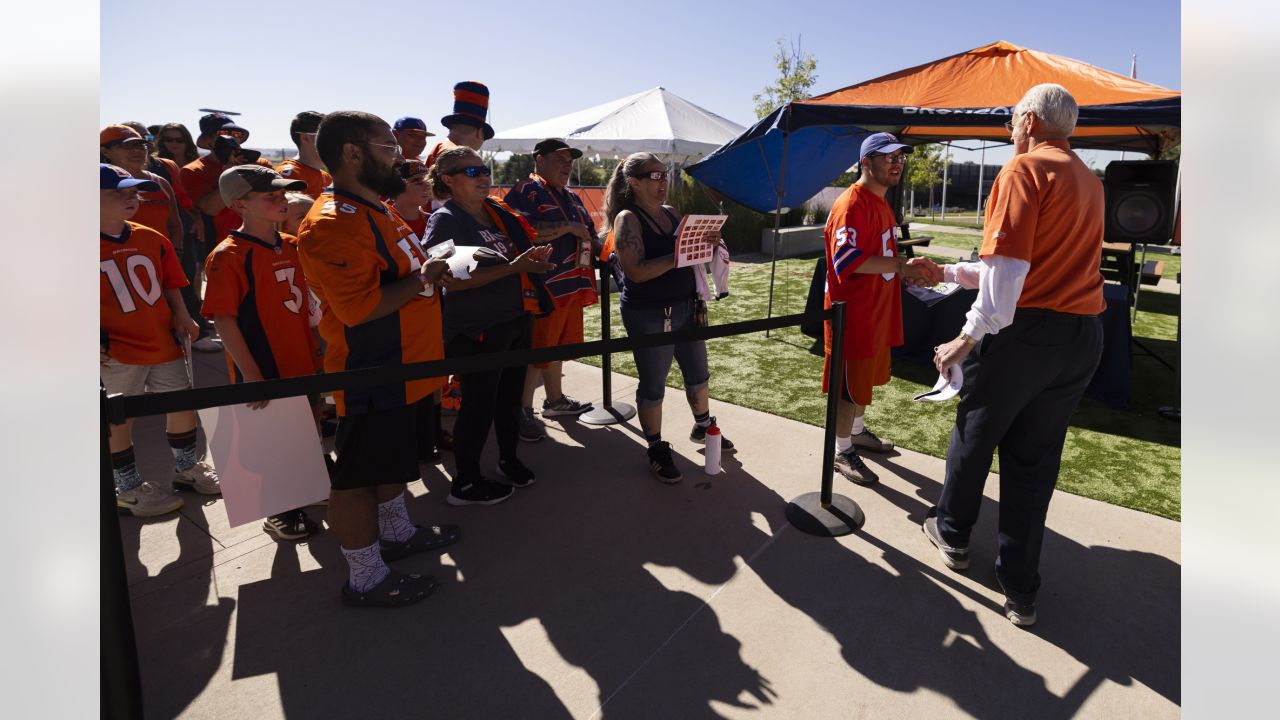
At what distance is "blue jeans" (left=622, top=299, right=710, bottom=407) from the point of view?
3785 mm

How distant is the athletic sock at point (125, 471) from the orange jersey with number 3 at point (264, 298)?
655mm

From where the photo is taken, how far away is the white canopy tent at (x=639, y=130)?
1511 cm

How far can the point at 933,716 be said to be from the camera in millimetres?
2182

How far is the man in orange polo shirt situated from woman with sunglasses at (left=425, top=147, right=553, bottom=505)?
188 cm

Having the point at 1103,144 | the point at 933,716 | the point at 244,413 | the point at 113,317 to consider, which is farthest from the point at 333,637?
the point at 1103,144

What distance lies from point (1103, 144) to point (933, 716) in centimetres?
916

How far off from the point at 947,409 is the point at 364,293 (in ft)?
14.6

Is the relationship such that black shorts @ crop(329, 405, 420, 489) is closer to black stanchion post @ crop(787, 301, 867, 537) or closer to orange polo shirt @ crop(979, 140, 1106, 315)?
black stanchion post @ crop(787, 301, 867, 537)

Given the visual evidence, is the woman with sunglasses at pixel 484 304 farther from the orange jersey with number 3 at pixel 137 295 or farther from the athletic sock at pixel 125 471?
the athletic sock at pixel 125 471

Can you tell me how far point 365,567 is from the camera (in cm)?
267

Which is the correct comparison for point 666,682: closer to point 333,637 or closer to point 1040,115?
point 333,637

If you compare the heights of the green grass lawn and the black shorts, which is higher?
the black shorts

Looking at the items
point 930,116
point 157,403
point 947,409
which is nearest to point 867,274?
point 947,409

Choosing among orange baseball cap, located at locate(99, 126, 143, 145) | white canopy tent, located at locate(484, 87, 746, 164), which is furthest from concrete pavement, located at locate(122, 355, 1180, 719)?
white canopy tent, located at locate(484, 87, 746, 164)
